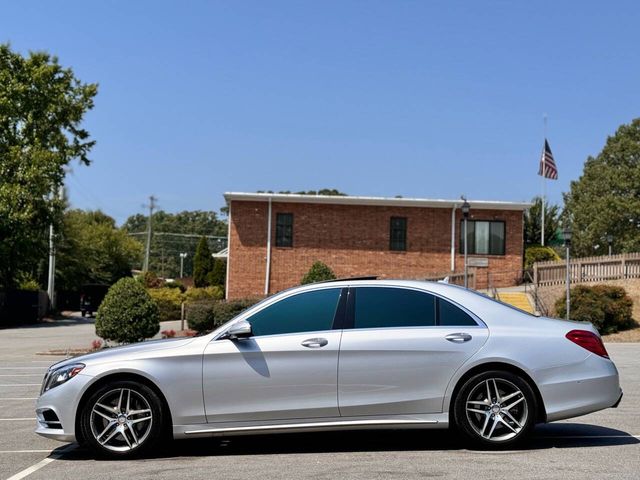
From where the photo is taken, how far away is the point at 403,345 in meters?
7.33

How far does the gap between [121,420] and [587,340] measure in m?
4.34

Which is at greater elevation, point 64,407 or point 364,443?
point 64,407

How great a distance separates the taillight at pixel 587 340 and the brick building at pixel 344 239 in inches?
1344

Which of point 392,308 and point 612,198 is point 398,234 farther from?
point 392,308

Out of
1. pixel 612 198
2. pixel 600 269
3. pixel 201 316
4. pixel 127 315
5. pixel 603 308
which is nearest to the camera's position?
pixel 127 315

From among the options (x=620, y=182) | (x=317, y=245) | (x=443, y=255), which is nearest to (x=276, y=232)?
(x=317, y=245)

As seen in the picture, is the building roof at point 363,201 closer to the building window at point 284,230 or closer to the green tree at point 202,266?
the building window at point 284,230

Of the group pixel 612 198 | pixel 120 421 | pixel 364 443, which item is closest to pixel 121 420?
pixel 120 421

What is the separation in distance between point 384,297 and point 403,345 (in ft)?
1.74

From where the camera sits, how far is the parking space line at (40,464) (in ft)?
21.9

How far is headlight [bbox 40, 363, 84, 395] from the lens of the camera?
7.40 m

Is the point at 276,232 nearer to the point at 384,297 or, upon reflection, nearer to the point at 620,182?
the point at 620,182

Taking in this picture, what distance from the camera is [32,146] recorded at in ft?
134

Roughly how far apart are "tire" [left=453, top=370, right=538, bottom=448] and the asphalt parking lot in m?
0.15
